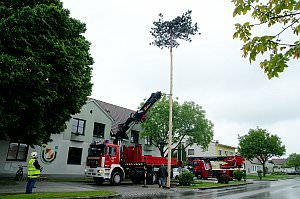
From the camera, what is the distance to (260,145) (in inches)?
1907

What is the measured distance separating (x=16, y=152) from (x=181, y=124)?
665 inches

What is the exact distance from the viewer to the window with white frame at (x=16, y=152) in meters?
23.2

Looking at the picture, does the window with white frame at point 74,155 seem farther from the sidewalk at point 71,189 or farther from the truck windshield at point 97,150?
the sidewalk at point 71,189

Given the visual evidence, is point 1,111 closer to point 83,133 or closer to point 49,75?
point 49,75

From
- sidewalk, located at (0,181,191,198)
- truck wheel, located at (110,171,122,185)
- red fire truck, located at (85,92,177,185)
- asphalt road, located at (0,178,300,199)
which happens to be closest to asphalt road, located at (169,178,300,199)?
asphalt road, located at (0,178,300,199)

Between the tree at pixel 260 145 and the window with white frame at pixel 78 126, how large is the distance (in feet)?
107

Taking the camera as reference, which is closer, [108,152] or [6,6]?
[6,6]

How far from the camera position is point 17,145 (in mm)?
23734

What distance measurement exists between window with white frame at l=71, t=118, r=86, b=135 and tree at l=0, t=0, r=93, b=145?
487 inches

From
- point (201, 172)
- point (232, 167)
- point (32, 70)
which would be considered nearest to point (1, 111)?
point (32, 70)

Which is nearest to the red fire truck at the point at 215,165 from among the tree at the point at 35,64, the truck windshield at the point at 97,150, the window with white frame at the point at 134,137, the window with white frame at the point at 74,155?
the window with white frame at the point at 134,137

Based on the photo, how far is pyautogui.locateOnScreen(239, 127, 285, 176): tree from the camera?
4867 cm

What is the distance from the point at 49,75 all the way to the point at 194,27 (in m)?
12.5

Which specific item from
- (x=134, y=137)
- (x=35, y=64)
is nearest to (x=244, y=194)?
(x=35, y=64)
